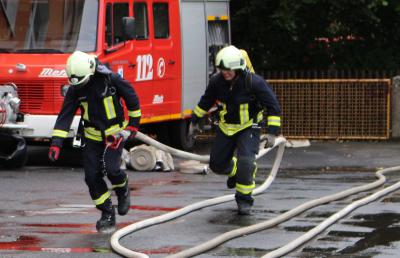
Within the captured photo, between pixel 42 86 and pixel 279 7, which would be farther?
pixel 279 7

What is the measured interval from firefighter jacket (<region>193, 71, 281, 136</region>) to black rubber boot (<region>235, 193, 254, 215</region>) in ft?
2.21

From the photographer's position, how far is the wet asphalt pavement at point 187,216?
28.5 feet

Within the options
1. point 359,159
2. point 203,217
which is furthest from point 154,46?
point 203,217

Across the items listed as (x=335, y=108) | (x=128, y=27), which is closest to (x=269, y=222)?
(x=128, y=27)

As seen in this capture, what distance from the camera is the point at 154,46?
16859 mm

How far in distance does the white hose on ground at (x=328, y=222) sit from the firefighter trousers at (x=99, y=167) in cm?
181

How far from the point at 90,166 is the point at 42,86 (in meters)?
5.60

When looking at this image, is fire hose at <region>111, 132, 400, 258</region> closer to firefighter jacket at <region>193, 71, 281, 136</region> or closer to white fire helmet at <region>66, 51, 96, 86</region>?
firefighter jacket at <region>193, 71, 281, 136</region>

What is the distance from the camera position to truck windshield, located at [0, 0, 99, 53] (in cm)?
1524

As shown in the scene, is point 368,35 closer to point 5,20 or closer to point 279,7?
point 279,7

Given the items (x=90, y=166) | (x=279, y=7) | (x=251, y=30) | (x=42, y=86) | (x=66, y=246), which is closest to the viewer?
(x=66, y=246)

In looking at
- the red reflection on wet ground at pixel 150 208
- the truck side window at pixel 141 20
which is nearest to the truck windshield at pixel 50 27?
the truck side window at pixel 141 20

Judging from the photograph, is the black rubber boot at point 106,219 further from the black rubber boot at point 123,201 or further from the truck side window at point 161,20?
the truck side window at point 161,20

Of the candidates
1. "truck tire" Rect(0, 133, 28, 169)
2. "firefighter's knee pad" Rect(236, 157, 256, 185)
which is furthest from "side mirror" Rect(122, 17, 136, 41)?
"firefighter's knee pad" Rect(236, 157, 256, 185)
